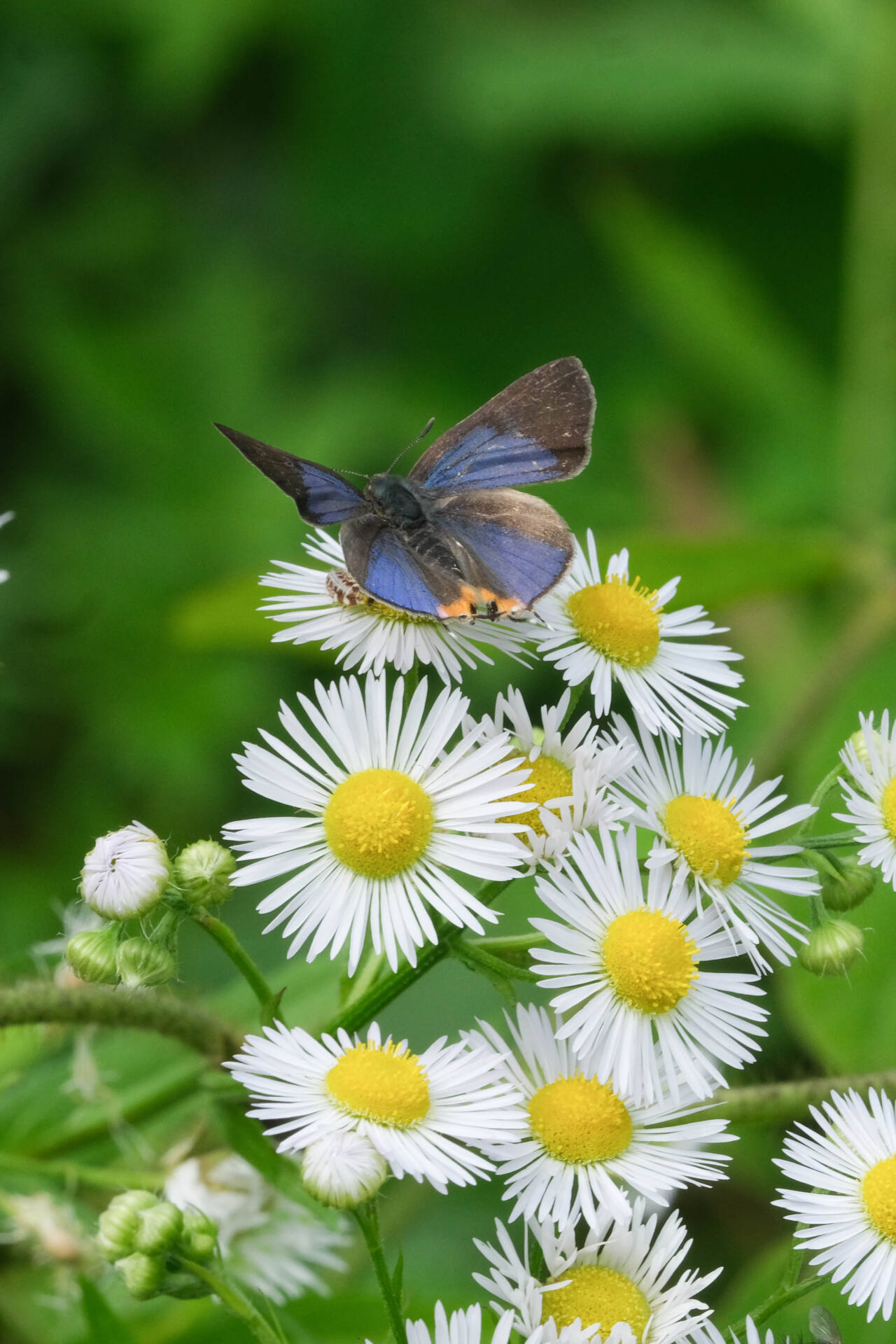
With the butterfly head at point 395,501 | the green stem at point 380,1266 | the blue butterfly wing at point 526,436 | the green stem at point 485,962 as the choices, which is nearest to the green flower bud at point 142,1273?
the green stem at point 380,1266

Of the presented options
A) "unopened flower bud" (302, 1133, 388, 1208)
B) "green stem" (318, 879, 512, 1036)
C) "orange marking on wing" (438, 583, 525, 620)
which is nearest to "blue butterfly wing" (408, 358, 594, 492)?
"orange marking on wing" (438, 583, 525, 620)

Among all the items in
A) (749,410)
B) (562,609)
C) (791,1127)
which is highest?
(749,410)

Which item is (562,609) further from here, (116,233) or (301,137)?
(301,137)

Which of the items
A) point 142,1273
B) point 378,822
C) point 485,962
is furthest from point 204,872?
point 142,1273

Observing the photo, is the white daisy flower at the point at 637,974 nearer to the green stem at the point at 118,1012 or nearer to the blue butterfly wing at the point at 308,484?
the green stem at the point at 118,1012

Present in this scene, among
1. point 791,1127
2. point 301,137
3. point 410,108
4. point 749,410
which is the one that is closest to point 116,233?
point 301,137

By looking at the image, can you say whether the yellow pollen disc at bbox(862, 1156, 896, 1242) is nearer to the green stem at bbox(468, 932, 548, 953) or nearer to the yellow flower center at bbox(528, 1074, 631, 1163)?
the yellow flower center at bbox(528, 1074, 631, 1163)
